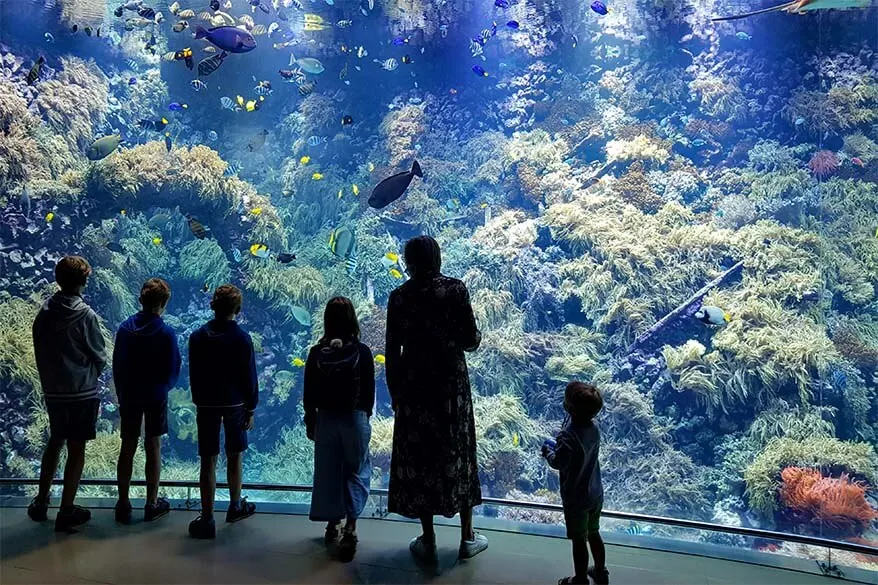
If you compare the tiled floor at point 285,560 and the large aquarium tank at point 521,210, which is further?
the large aquarium tank at point 521,210

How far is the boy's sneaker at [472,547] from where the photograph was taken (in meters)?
2.87

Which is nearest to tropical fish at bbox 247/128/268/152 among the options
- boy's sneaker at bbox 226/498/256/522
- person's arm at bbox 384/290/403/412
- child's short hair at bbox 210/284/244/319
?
child's short hair at bbox 210/284/244/319

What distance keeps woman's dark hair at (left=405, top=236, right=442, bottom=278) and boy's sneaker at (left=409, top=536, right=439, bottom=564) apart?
1461 mm

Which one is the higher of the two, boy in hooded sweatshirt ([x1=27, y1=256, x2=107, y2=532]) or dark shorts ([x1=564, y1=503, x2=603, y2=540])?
boy in hooded sweatshirt ([x1=27, y1=256, x2=107, y2=532])

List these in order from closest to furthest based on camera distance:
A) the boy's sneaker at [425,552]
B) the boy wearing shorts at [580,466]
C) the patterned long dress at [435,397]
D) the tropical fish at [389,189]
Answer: the boy wearing shorts at [580,466] → the patterned long dress at [435,397] → the boy's sneaker at [425,552] → the tropical fish at [389,189]

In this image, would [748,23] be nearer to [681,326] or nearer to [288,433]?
[681,326]

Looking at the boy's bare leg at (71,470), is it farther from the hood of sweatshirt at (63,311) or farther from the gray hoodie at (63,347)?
the hood of sweatshirt at (63,311)

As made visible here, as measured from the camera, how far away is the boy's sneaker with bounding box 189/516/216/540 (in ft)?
10.2

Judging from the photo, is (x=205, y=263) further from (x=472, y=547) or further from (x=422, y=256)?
(x=472, y=547)

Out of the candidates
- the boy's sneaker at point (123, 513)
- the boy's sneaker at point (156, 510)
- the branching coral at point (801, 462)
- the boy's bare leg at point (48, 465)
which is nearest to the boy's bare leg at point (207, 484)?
the boy's sneaker at point (156, 510)

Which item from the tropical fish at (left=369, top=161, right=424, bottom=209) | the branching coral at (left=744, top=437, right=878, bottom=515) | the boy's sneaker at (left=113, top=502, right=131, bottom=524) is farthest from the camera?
the branching coral at (left=744, top=437, right=878, bottom=515)

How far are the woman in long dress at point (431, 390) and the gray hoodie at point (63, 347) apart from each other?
1.94 meters

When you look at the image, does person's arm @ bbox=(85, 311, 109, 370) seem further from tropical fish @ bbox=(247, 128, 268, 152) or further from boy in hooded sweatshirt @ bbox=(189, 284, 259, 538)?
tropical fish @ bbox=(247, 128, 268, 152)

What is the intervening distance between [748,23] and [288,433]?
963 centimetres
